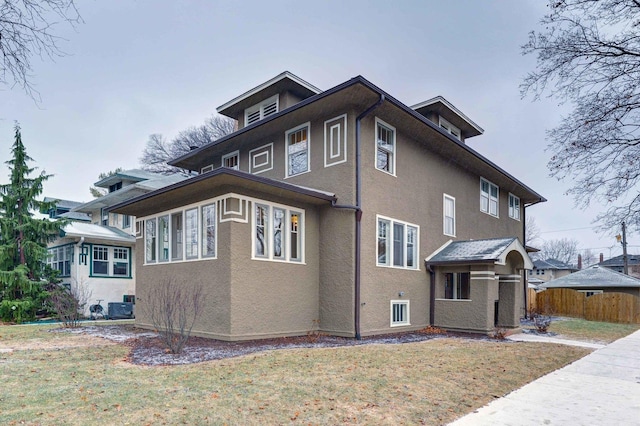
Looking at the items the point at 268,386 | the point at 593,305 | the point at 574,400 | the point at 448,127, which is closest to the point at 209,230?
the point at 268,386

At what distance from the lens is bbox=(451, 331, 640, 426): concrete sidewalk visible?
15.2 ft

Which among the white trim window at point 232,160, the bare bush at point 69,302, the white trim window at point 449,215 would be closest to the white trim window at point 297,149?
the white trim window at point 232,160

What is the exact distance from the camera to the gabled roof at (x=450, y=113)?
15.3m

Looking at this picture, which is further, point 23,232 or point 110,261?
point 110,261

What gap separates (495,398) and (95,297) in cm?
1778

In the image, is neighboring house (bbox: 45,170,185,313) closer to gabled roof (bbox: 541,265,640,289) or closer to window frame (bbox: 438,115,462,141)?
window frame (bbox: 438,115,462,141)

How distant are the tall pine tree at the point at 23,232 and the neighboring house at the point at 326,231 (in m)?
6.27

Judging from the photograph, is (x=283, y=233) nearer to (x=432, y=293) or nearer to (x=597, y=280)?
(x=432, y=293)

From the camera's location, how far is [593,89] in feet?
25.1

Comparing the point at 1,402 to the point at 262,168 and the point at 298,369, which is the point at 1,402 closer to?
the point at 298,369

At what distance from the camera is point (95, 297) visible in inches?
727

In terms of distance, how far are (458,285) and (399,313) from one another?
353 centimetres

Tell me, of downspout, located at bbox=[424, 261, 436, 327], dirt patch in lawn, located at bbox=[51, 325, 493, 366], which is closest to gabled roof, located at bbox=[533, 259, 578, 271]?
downspout, located at bbox=[424, 261, 436, 327]

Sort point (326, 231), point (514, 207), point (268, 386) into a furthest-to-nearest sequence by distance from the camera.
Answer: point (514, 207) → point (326, 231) → point (268, 386)
